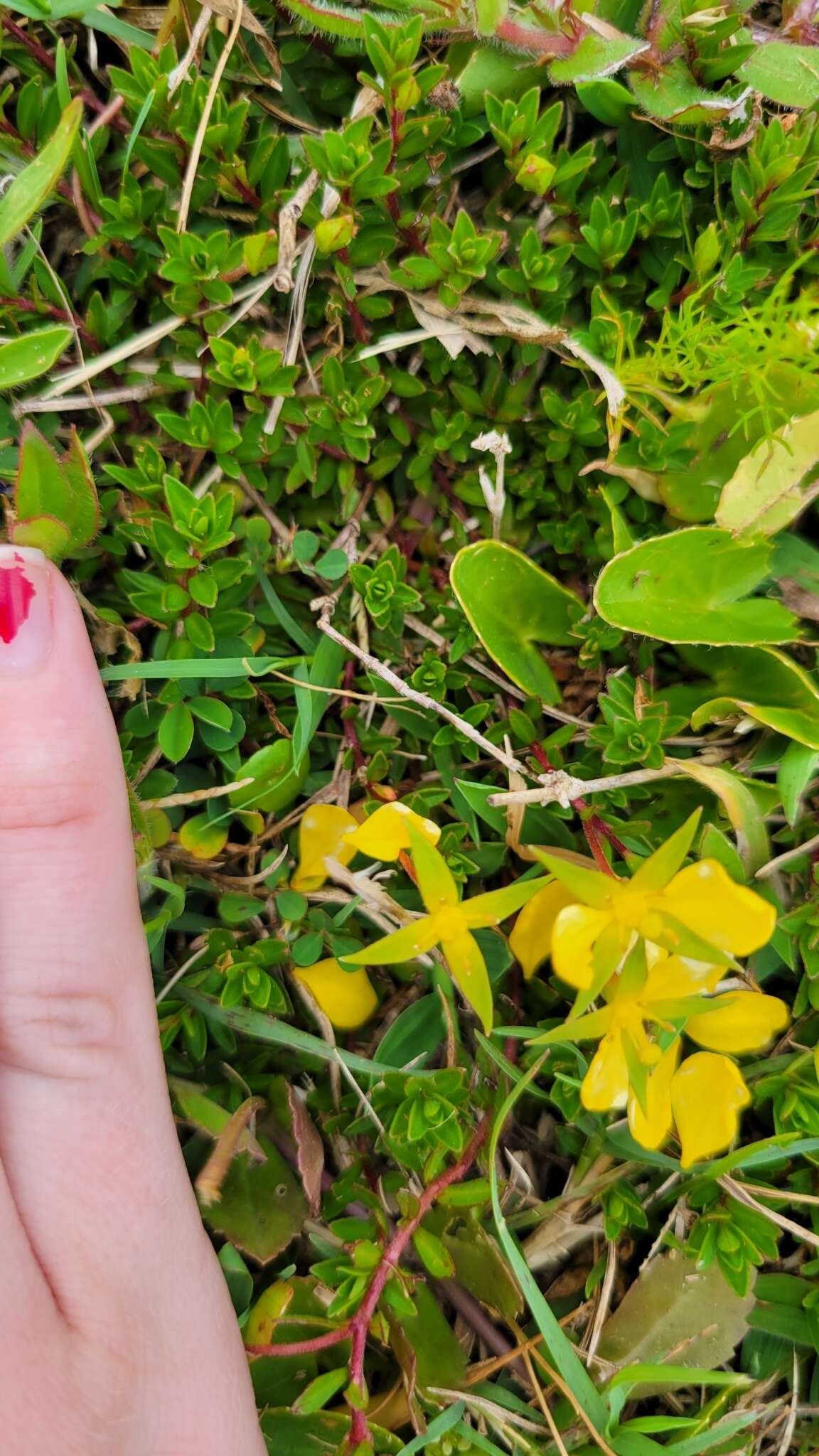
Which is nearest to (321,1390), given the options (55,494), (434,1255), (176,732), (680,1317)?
(434,1255)

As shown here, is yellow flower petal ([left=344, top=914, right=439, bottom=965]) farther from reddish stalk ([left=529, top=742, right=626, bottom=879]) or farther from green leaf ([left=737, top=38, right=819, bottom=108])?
green leaf ([left=737, top=38, right=819, bottom=108])

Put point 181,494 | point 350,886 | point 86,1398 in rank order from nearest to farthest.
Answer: point 86,1398
point 181,494
point 350,886

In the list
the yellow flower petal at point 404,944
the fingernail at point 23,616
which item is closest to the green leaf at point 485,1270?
the yellow flower petal at point 404,944

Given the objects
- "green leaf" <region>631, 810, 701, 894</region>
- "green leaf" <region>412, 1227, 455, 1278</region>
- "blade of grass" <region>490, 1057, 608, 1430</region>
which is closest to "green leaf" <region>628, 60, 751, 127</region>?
"green leaf" <region>631, 810, 701, 894</region>

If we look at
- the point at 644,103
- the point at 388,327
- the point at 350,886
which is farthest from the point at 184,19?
the point at 350,886

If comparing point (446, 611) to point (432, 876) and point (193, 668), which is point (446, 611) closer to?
point (193, 668)

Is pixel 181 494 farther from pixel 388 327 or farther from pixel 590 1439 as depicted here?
pixel 590 1439

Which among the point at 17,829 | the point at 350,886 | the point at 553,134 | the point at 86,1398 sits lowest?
the point at 86,1398
